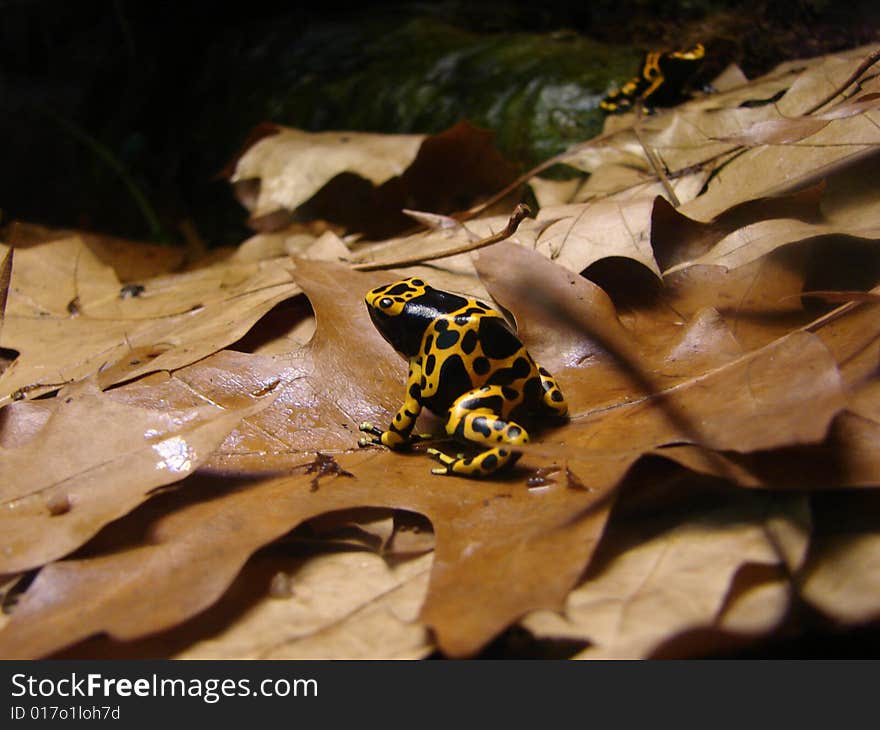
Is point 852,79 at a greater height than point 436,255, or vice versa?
point 852,79

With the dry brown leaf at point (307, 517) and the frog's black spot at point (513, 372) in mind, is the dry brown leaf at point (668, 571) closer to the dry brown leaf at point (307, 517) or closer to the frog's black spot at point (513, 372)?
the dry brown leaf at point (307, 517)

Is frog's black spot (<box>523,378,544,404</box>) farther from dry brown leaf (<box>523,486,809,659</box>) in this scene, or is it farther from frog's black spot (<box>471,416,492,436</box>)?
dry brown leaf (<box>523,486,809,659</box>)

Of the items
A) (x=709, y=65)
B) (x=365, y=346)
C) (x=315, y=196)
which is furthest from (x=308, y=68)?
(x=365, y=346)

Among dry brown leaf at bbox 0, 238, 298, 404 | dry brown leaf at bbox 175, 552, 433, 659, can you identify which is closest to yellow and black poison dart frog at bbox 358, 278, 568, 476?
dry brown leaf at bbox 175, 552, 433, 659

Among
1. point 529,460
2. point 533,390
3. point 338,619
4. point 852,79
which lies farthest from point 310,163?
point 338,619

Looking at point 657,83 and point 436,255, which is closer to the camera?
point 436,255

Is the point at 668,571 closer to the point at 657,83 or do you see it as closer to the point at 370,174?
the point at 370,174
